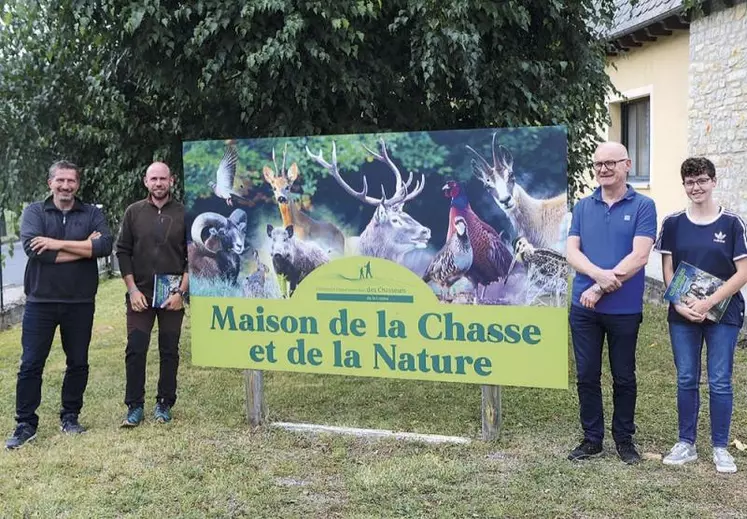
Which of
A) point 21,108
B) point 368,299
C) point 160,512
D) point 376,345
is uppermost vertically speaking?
point 21,108

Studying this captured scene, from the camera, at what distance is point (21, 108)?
20.6 feet

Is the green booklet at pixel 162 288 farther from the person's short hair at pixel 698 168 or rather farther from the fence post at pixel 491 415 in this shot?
the person's short hair at pixel 698 168

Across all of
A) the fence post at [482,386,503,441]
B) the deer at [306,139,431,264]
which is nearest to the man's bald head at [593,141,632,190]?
the deer at [306,139,431,264]

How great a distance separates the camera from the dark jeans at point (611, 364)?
4125mm

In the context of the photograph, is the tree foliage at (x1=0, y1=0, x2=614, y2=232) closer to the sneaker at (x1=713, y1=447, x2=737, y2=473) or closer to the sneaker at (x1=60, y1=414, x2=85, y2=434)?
the sneaker at (x1=60, y1=414, x2=85, y2=434)

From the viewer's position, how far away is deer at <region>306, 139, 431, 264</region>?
458 centimetres

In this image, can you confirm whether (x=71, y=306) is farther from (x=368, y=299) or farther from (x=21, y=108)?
(x=21, y=108)

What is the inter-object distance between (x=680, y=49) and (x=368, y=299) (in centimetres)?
882

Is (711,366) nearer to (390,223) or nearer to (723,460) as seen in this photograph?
(723,460)

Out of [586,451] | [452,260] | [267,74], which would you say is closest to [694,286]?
[586,451]

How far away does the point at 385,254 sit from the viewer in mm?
4637

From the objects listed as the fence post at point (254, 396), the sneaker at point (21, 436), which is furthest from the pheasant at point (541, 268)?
the sneaker at point (21, 436)

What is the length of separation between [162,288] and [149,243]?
0.32 m

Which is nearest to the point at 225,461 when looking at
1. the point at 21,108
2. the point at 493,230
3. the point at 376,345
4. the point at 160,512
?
the point at 160,512
